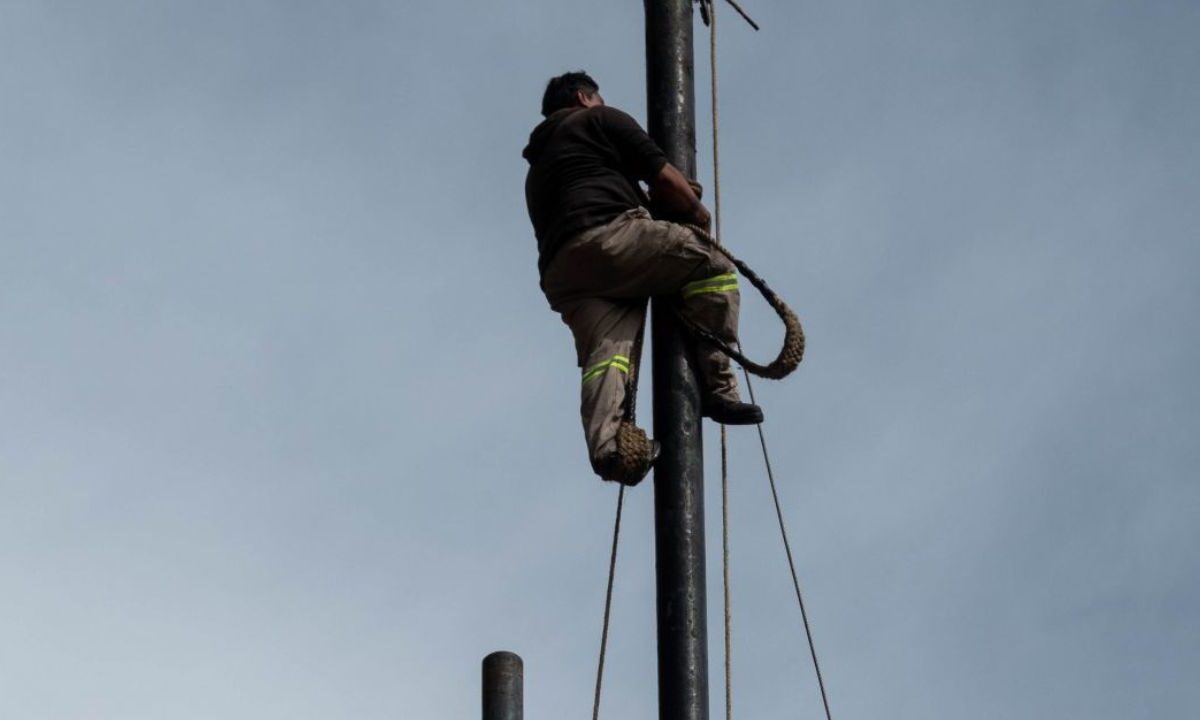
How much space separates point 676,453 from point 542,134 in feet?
5.43

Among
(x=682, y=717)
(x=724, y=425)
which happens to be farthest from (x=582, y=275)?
(x=682, y=717)

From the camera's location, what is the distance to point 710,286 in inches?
303

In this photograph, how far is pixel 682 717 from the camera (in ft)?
21.7

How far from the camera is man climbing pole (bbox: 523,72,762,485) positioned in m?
7.64

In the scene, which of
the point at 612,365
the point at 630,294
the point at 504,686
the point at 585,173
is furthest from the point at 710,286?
the point at 504,686

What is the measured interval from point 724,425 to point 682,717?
1411 mm

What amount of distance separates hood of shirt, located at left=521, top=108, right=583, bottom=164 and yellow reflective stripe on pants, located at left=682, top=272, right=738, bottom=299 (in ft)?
2.91

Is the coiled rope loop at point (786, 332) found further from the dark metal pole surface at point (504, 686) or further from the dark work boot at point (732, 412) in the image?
the dark metal pole surface at point (504, 686)

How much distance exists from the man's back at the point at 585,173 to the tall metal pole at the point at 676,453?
0.54 feet

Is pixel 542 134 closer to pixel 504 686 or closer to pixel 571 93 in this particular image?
pixel 571 93

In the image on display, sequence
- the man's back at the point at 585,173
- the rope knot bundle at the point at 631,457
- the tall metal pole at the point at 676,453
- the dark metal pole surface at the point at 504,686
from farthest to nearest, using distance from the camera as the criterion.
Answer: the man's back at the point at 585,173 < the rope knot bundle at the point at 631,457 < the tall metal pole at the point at 676,453 < the dark metal pole surface at the point at 504,686

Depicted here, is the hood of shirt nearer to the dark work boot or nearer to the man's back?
the man's back

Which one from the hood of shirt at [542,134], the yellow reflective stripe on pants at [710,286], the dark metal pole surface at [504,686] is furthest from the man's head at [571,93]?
the dark metal pole surface at [504,686]

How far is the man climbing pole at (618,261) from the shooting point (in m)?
7.64
